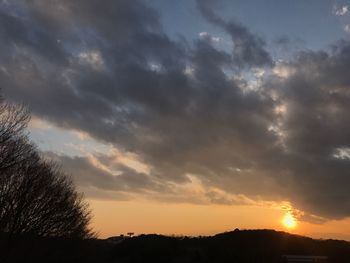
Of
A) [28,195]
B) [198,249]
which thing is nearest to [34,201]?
[28,195]

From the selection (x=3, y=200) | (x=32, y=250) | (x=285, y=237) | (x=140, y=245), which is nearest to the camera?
(x=3, y=200)

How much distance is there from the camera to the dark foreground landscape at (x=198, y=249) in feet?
194

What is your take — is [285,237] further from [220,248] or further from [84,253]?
[84,253]

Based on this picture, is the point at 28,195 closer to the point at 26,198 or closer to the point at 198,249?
the point at 26,198

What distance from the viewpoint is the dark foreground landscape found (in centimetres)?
5925

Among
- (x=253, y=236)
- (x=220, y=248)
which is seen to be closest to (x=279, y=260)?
(x=220, y=248)

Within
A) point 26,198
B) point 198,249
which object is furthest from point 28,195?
point 198,249

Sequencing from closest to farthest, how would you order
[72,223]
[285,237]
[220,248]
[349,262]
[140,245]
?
[349,262] → [72,223] → [220,248] → [285,237] → [140,245]

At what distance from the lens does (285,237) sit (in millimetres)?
96625

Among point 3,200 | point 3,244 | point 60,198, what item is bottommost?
point 3,244

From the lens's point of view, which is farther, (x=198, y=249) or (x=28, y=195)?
(x=198, y=249)

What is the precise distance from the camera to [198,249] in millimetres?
92000

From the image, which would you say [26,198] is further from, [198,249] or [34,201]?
[198,249]

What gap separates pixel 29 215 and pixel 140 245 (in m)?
59.8
